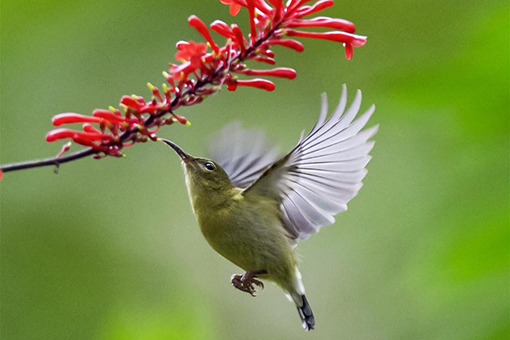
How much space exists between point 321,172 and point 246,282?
2.70 feet

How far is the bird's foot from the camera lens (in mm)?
3939

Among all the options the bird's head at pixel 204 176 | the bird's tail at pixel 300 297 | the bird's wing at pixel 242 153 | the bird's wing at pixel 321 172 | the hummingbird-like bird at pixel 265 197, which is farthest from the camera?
the bird's wing at pixel 242 153

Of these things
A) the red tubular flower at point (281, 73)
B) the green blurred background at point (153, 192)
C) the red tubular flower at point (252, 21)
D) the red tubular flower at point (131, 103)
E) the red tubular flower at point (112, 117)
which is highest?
the red tubular flower at point (252, 21)

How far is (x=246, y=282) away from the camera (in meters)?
4.01

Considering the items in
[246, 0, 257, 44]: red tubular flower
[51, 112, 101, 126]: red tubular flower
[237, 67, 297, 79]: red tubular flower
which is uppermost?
[246, 0, 257, 44]: red tubular flower

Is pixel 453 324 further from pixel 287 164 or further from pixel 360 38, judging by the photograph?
pixel 287 164

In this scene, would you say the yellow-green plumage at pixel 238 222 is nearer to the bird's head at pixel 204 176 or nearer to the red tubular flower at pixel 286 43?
the bird's head at pixel 204 176

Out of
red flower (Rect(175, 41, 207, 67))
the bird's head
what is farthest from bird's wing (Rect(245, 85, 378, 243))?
red flower (Rect(175, 41, 207, 67))

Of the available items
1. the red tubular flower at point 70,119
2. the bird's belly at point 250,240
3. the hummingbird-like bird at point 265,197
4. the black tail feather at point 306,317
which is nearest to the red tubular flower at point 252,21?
the red tubular flower at point 70,119

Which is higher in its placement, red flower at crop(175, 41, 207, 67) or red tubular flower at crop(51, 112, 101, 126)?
red flower at crop(175, 41, 207, 67)

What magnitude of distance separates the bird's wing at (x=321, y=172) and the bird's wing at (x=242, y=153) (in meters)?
0.37

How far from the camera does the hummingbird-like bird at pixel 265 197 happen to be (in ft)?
11.4

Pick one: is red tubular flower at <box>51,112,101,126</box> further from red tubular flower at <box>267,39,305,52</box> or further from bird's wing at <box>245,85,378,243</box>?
bird's wing at <box>245,85,378,243</box>

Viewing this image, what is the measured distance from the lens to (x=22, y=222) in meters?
6.84
